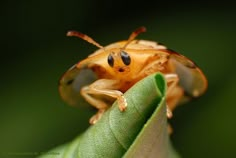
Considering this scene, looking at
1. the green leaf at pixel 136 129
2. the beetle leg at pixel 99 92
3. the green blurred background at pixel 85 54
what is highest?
the green leaf at pixel 136 129

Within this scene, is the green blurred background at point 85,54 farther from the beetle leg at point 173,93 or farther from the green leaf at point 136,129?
the green leaf at point 136,129

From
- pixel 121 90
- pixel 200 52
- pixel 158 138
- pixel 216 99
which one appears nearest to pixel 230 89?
pixel 216 99

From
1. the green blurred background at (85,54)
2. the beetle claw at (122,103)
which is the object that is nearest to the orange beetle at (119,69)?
the beetle claw at (122,103)

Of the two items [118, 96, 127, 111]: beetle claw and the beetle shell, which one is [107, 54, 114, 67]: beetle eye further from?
[118, 96, 127, 111]: beetle claw

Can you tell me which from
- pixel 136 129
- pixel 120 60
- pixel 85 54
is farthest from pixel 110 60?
pixel 85 54

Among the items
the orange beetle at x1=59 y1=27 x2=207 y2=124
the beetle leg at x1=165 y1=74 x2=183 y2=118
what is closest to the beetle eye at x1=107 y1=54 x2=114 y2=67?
the orange beetle at x1=59 y1=27 x2=207 y2=124
